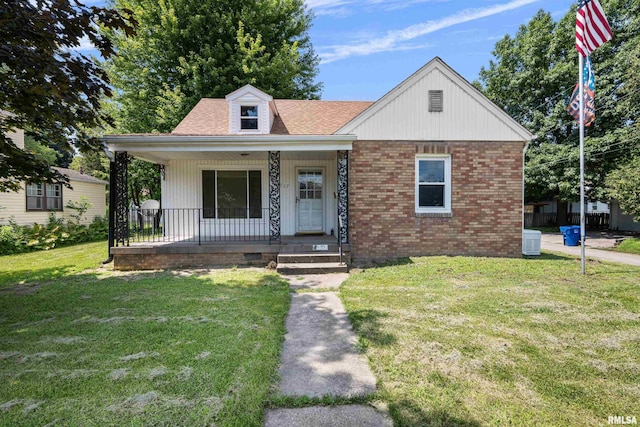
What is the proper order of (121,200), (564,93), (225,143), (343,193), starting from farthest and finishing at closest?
(564,93), (343,193), (121,200), (225,143)

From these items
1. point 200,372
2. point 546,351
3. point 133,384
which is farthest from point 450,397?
point 133,384

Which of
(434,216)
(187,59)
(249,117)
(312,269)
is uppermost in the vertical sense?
(187,59)

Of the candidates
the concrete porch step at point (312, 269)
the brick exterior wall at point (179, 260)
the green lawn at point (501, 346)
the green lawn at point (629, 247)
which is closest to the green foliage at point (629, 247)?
the green lawn at point (629, 247)

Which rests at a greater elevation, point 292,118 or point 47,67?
point 292,118

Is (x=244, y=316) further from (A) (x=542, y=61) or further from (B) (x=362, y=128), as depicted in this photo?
(A) (x=542, y=61)

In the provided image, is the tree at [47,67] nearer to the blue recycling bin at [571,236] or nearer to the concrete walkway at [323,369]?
the concrete walkway at [323,369]

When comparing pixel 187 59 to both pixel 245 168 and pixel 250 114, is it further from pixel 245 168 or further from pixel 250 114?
pixel 245 168

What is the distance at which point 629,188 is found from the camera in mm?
13250

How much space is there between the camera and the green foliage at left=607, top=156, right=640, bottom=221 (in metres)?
13.0

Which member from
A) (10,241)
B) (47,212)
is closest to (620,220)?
(10,241)

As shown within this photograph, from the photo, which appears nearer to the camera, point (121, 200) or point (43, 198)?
point (121, 200)

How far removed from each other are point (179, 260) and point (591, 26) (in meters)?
11.2

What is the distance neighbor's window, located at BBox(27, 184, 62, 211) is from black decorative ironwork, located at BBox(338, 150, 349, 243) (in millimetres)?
14296

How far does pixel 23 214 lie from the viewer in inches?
572
